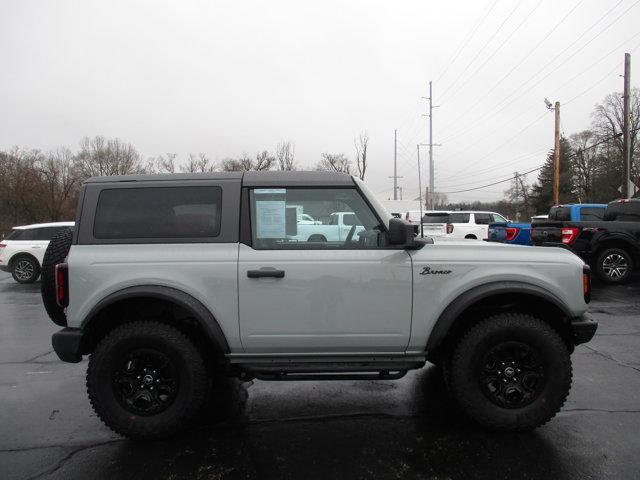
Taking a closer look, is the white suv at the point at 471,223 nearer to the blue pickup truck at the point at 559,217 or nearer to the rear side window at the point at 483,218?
the rear side window at the point at 483,218

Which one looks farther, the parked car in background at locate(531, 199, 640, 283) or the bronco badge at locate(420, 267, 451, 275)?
the parked car in background at locate(531, 199, 640, 283)

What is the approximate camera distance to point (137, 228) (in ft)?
11.3

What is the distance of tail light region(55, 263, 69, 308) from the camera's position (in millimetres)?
3324

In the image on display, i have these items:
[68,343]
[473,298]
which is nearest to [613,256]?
[473,298]

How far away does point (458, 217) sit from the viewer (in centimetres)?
2003

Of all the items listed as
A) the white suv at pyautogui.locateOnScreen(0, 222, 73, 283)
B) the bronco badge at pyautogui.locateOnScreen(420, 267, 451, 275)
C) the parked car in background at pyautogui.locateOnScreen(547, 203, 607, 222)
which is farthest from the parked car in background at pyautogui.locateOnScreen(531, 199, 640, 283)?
the white suv at pyautogui.locateOnScreen(0, 222, 73, 283)

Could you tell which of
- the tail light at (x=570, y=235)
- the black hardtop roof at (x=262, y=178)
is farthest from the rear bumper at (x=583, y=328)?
the tail light at (x=570, y=235)

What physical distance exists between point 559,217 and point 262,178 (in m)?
12.2

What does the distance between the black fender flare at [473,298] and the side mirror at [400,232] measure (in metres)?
0.57

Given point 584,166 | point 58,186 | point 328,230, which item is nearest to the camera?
point 328,230

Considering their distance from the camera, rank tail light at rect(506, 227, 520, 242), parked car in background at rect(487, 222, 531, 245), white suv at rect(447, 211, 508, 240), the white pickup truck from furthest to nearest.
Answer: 1. white suv at rect(447, 211, 508, 240)
2. tail light at rect(506, 227, 520, 242)
3. parked car in background at rect(487, 222, 531, 245)
4. the white pickup truck

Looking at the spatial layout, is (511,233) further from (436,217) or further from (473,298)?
(473,298)

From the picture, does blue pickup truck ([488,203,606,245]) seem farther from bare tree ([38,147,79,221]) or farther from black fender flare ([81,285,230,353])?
bare tree ([38,147,79,221])

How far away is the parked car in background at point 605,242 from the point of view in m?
10.1
